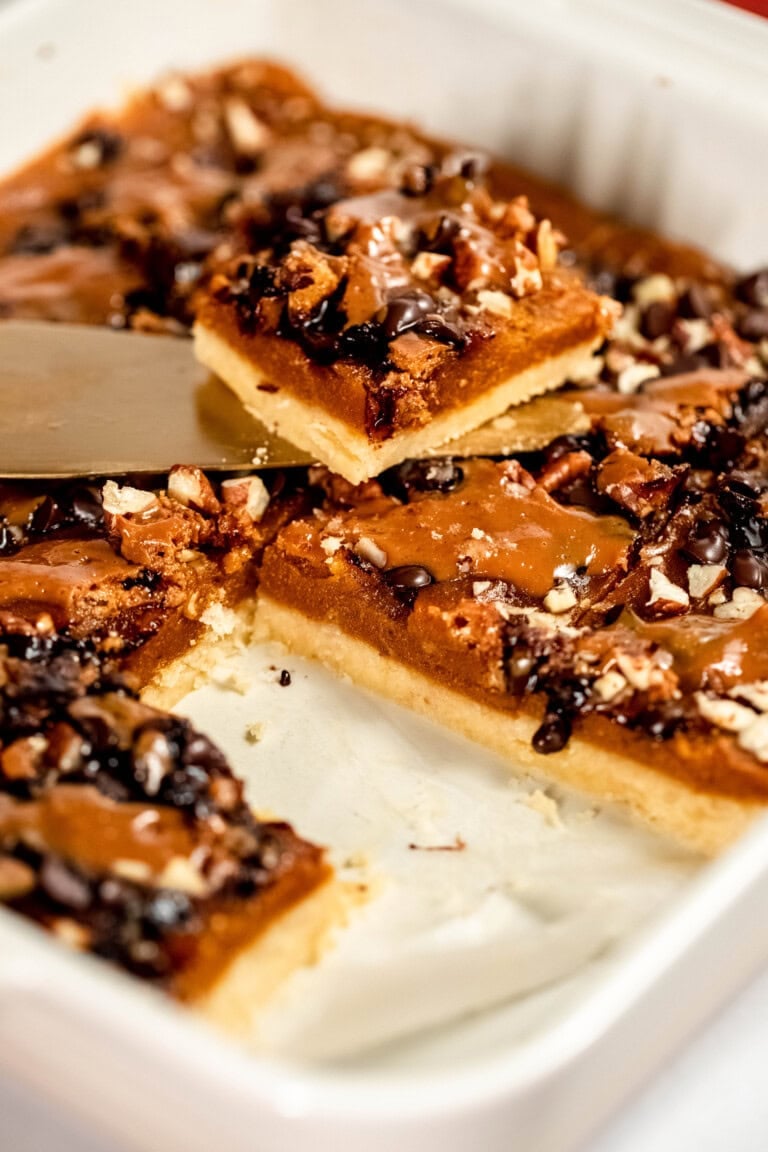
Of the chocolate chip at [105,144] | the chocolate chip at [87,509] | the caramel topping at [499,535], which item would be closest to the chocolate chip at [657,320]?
the caramel topping at [499,535]

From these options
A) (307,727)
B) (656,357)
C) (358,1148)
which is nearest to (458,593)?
(307,727)

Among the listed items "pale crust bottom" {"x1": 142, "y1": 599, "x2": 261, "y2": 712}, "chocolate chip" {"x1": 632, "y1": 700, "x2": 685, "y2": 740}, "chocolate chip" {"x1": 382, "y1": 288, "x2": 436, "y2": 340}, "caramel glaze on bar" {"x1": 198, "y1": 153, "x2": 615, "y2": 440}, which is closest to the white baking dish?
"pale crust bottom" {"x1": 142, "y1": 599, "x2": 261, "y2": 712}

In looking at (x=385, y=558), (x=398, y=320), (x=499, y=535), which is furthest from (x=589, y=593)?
(x=398, y=320)

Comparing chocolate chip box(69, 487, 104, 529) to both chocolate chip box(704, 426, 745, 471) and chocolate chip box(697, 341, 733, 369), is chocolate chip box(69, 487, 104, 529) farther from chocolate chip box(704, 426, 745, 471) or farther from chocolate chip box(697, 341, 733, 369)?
chocolate chip box(697, 341, 733, 369)

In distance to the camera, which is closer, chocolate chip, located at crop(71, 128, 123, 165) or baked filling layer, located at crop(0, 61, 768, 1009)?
baked filling layer, located at crop(0, 61, 768, 1009)

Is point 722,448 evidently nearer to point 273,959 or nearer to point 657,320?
point 657,320
